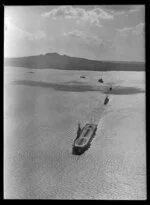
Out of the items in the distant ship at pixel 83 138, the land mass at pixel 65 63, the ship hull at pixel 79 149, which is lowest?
the ship hull at pixel 79 149

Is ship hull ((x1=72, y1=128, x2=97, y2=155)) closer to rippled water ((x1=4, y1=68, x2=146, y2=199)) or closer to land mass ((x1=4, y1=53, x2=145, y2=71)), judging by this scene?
rippled water ((x1=4, y1=68, x2=146, y2=199))

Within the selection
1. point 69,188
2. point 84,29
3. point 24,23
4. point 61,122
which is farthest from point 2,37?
point 69,188

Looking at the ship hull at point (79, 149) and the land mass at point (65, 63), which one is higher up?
the land mass at point (65, 63)

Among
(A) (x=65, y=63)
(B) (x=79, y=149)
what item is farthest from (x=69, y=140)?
(A) (x=65, y=63)

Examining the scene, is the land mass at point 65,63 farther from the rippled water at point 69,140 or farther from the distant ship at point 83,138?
the distant ship at point 83,138

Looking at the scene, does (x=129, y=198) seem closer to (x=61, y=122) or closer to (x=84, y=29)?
(x=61, y=122)

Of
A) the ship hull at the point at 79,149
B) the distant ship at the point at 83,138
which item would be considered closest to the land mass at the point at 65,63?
the distant ship at the point at 83,138

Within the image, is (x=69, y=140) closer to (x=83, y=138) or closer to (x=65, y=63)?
(x=83, y=138)

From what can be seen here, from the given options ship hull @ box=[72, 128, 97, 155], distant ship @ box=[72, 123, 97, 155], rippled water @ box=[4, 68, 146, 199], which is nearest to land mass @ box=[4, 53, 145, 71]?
rippled water @ box=[4, 68, 146, 199]
